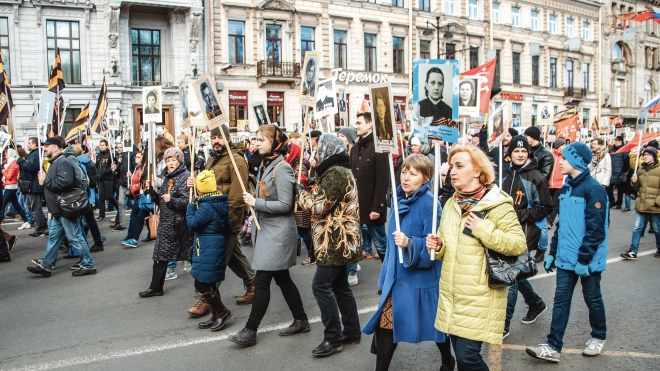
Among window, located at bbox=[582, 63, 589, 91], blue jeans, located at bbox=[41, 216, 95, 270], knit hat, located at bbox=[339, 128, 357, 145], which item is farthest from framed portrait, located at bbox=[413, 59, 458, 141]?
window, located at bbox=[582, 63, 589, 91]

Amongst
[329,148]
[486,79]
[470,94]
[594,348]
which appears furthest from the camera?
[486,79]

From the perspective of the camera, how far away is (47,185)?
7949mm

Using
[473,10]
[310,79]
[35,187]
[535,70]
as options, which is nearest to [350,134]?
[310,79]

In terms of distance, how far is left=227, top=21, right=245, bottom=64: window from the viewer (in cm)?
3169

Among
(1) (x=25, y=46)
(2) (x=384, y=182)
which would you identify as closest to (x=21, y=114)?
(1) (x=25, y=46)

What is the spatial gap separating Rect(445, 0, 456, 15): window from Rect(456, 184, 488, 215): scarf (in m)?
39.3

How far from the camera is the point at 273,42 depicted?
32.9m

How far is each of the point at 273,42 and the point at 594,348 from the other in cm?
3029

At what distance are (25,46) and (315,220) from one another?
2700 centimetres

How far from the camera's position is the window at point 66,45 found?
2739 centimetres

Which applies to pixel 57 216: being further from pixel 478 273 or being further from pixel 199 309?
pixel 478 273

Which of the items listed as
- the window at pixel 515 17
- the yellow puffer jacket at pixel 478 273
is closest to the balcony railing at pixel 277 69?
the window at pixel 515 17

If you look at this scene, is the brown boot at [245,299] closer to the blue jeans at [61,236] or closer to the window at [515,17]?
the blue jeans at [61,236]

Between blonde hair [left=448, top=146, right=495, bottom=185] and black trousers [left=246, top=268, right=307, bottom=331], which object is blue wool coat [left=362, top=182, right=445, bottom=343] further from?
black trousers [left=246, top=268, right=307, bottom=331]
